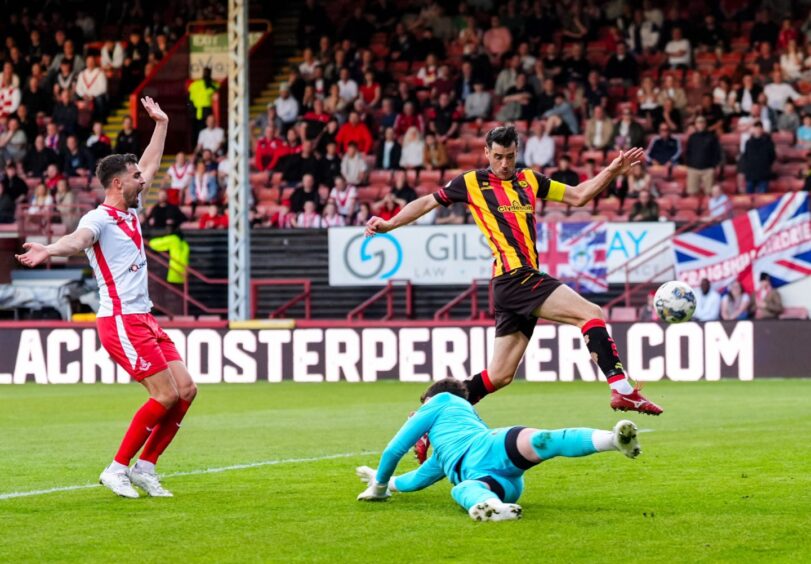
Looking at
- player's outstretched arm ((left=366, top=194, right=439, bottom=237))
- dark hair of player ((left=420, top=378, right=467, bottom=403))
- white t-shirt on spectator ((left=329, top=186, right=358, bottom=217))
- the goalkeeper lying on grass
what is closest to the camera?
the goalkeeper lying on grass

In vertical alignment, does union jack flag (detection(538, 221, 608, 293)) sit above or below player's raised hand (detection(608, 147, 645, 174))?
below

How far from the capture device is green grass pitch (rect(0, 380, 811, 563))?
6898 mm

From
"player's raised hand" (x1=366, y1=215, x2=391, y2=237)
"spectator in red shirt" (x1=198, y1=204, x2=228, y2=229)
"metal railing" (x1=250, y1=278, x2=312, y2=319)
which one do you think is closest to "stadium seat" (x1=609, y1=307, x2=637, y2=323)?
"metal railing" (x1=250, y1=278, x2=312, y2=319)

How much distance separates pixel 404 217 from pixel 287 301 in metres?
15.9

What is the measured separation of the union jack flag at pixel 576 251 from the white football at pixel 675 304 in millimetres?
12094

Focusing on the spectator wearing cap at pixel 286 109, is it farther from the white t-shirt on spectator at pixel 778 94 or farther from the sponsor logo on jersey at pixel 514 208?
the sponsor logo on jersey at pixel 514 208

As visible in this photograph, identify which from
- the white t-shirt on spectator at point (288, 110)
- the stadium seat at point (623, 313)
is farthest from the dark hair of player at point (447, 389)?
the white t-shirt on spectator at point (288, 110)

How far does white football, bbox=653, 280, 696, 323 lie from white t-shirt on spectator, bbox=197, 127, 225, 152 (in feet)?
60.6

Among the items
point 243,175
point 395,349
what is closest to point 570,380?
point 395,349

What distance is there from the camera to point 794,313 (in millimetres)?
22672

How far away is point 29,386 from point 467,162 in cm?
892

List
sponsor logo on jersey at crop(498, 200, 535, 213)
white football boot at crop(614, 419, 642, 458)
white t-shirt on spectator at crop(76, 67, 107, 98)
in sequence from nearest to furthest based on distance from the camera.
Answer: white football boot at crop(614, 419, 642, 458)
sponsor logo on jersey at crop(498, 200, 535, 213)
white t-shirt on spectator at crop(76, 67, 107, 98)

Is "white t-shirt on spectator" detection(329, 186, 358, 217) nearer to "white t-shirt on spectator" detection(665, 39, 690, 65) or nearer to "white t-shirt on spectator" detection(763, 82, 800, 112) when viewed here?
"white t-shirt on spectator" detection(665, 39, 690, 65)

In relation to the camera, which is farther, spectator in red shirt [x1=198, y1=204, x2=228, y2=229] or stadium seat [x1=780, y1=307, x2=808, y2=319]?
spectator in red shirt [x1=198, y1=204, x2=228, y2=229]
